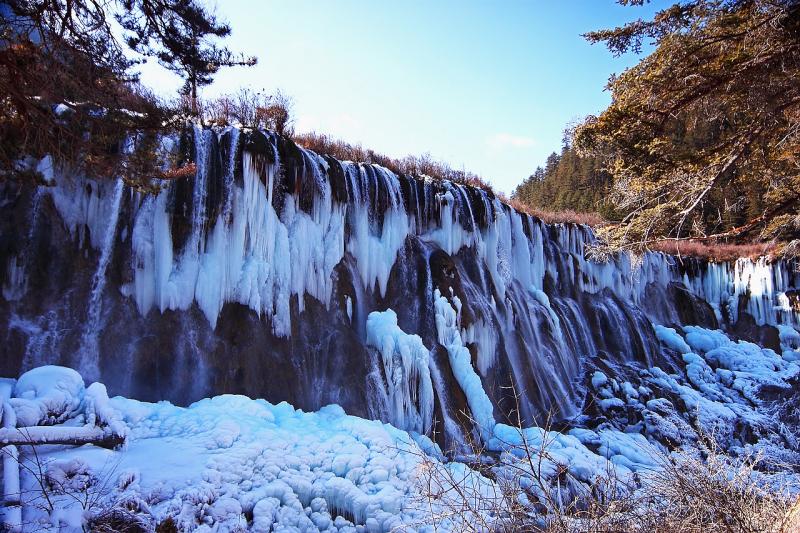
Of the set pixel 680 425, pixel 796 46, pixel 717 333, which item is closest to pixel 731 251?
pixel 717 333

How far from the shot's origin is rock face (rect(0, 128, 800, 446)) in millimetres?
6621

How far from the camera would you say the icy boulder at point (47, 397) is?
4.23 metres

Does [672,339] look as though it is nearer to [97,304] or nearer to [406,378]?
[406,378]

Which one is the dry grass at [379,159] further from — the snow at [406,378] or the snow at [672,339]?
the snow at [672,339]

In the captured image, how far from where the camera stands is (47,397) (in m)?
4.49

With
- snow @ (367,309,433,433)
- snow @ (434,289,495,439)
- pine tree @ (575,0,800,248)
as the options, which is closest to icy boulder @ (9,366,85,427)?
snow @ (367,309,433,433)

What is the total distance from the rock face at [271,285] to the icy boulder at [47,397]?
1692mm

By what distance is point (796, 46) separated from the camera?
5090 millimetres

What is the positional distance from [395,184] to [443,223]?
1.77 m

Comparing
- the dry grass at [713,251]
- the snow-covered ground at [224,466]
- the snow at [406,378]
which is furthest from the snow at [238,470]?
the dry grass at [713,251]

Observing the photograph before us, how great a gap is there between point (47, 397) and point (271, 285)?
151 inches

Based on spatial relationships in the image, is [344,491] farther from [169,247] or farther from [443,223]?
[443,223]

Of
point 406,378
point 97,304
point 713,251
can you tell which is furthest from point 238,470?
point 713,251

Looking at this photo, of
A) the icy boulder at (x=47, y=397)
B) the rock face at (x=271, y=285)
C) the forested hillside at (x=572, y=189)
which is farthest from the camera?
the forested hillside at (x=572, y=189)
